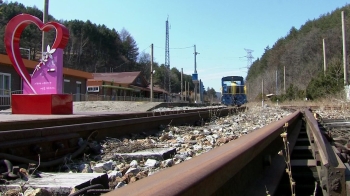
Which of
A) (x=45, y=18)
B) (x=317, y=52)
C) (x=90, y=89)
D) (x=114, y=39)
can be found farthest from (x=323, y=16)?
(x=45, y=18)

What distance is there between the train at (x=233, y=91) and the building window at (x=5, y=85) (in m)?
19.6

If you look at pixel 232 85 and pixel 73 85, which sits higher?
pixel 73 85

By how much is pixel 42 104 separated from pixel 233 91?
2716 cm

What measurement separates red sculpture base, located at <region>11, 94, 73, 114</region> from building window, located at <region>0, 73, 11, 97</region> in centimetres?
1758

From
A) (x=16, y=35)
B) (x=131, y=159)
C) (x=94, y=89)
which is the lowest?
(x=131, y=159)

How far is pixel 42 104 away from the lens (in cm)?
1073

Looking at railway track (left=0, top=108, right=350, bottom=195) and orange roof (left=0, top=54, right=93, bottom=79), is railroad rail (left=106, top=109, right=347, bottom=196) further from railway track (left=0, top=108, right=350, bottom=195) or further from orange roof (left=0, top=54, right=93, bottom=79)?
orange roof (left=0, top=54, right=93, bottom=79)

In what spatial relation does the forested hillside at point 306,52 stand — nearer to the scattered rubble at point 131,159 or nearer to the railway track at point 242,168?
the scattered rubble at point 131,159

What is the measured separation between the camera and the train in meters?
35.9

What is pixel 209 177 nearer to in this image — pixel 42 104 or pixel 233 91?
pixel 42 104

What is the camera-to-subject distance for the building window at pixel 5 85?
→ 2727 cm

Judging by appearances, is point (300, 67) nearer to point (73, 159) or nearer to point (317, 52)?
point (317, 52)

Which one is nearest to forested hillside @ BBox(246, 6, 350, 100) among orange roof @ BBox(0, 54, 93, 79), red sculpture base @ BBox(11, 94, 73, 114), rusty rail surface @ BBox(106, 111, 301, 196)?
orange roof @ BBox(0, 54, 93, 79)

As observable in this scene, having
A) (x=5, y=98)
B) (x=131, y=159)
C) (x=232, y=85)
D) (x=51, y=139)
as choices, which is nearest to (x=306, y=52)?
(x=232, y=85)
